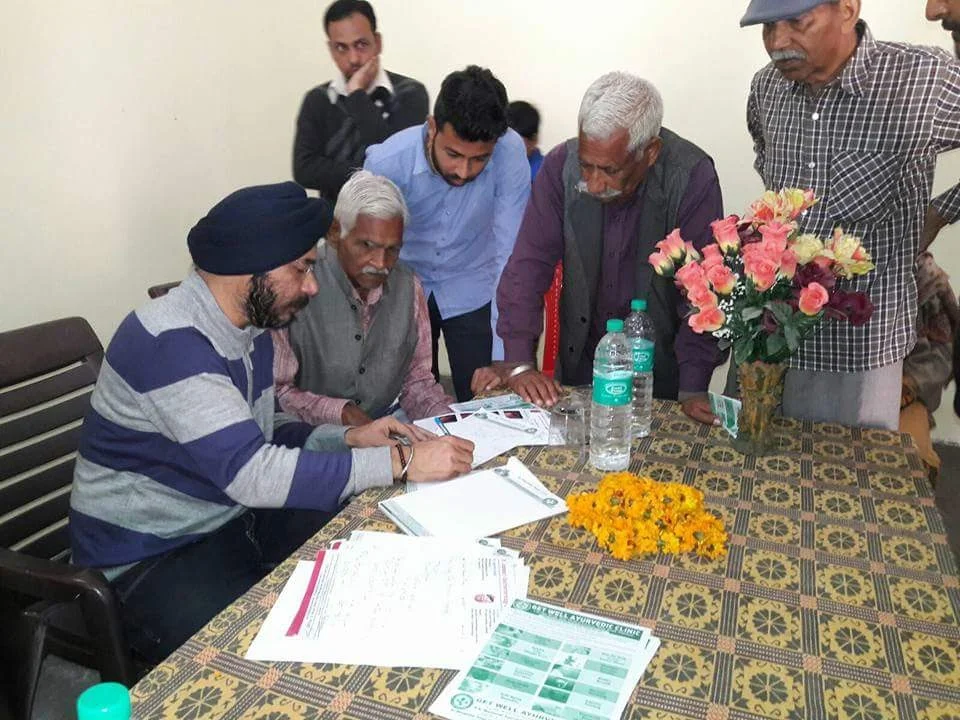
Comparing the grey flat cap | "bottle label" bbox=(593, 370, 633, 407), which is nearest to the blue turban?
"bottle label" bbox=(593, 370, 633, 407)

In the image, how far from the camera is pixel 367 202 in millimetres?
2143

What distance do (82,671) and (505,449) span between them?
1224mm

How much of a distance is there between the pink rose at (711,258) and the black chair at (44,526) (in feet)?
4.29

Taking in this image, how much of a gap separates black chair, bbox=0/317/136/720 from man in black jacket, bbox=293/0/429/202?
4.47 feet

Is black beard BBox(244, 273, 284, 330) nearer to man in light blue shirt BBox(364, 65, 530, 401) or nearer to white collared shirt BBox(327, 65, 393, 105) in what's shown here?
man in light blue shirt BBox(364, 65, 530, 401)

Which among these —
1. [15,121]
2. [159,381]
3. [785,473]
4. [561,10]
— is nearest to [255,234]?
[159,381]

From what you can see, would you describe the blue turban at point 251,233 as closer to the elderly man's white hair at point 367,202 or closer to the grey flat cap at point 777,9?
the elderly man's white hair at point 367,202

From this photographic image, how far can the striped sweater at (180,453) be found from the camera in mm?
1583

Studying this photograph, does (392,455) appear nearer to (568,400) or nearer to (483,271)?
(568,400)

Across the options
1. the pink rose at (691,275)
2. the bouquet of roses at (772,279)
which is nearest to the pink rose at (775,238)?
the bouquet of roses at (772,279)

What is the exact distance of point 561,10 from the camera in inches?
153

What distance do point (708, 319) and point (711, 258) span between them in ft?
0.41

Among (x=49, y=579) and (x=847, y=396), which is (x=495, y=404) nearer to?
(x=847, y=396)

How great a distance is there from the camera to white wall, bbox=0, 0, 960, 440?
9.16 feet
